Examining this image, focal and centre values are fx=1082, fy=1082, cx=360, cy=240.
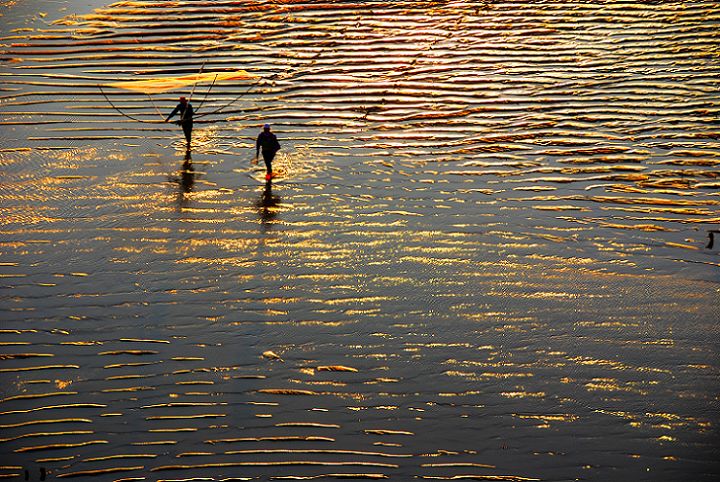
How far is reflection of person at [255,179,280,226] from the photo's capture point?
13141 mm

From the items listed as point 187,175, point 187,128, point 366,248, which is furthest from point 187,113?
point 366,248

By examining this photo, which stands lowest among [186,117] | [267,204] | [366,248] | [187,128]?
[366,248]

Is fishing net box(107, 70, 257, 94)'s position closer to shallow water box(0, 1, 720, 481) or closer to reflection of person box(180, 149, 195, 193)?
shallow water box(0, 1, 720, 481)

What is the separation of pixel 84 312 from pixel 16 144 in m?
5.14

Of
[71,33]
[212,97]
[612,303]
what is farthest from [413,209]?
[71,33]

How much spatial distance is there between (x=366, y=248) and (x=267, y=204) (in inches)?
67.0

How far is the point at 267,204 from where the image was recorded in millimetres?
13500

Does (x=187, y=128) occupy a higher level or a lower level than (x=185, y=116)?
lower

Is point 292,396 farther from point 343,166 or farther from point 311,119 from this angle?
point 311,119

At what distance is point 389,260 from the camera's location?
479 inches

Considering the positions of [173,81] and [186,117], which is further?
[173,81]

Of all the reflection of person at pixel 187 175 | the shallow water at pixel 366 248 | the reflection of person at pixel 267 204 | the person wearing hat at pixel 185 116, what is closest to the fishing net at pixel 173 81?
the shallow water at pixel 366 248

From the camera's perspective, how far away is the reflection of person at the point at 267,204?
13141 mm

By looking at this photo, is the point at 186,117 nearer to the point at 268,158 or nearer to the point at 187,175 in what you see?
the point at 187,175
